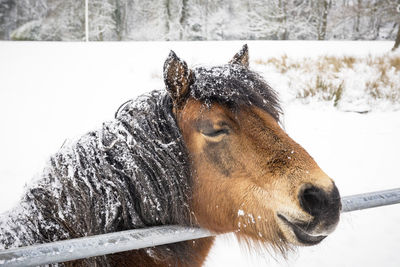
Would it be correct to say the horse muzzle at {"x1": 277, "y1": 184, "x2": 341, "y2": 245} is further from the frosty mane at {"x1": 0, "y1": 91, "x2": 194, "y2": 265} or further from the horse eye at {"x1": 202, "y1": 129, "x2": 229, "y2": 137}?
the frosty mane at {"x1": 0, "y1": 91, "x2": 194, "y2": 265}

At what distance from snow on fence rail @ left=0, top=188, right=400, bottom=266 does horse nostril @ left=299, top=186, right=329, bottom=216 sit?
580mm

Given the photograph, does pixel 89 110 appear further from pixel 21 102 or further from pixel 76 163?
pixel 76 163

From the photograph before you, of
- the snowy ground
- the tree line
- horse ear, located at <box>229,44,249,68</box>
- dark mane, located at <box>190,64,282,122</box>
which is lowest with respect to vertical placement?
the snowy ground

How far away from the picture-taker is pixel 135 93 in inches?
408

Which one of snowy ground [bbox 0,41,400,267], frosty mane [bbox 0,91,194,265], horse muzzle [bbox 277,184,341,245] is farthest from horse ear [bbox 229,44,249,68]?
horse muzzle [bbox 277,184,341,245]

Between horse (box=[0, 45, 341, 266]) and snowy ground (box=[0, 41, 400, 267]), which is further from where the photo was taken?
snowy ground (box=[0, 41, 400, 267])

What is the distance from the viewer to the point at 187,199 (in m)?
1.58

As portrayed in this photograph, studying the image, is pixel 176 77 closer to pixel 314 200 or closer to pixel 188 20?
pixel 314 200

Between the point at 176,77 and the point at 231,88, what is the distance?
318mm

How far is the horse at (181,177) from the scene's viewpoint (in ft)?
4.62

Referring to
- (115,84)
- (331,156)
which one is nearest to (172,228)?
(331,156)

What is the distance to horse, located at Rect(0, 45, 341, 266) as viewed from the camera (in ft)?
4.62

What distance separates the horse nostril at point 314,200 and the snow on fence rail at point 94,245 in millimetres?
580

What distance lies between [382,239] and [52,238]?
4.01 meters
